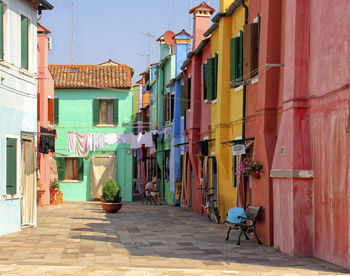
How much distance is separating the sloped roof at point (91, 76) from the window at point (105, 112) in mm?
925

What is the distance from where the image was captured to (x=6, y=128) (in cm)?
1553

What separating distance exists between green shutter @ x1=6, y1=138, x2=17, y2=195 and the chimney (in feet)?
39.0

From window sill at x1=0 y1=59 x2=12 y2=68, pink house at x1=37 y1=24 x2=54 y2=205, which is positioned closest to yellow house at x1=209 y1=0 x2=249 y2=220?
window sill at x1=0 y1=59 x2=12 y2=68

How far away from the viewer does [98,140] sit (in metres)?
31.1

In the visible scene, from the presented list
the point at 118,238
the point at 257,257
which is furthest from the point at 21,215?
the point at 257,257

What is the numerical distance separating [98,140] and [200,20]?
9073mm

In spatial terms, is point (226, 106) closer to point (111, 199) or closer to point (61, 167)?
point (111, 199)

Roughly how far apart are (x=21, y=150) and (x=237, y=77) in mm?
6398

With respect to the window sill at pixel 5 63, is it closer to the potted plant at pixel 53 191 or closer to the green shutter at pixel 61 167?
the potted plant at pixel 53 191

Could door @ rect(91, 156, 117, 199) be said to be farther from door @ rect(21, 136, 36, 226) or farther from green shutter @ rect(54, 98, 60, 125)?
door @ rect(21, 136, 36, 226)

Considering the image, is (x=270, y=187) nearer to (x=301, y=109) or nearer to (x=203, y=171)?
(x=301, y=109)

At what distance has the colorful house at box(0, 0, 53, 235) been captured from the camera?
1542cm

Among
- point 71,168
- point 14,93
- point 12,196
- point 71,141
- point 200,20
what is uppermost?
point 200,20

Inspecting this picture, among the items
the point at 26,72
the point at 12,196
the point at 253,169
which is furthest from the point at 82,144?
the point at 253,169
